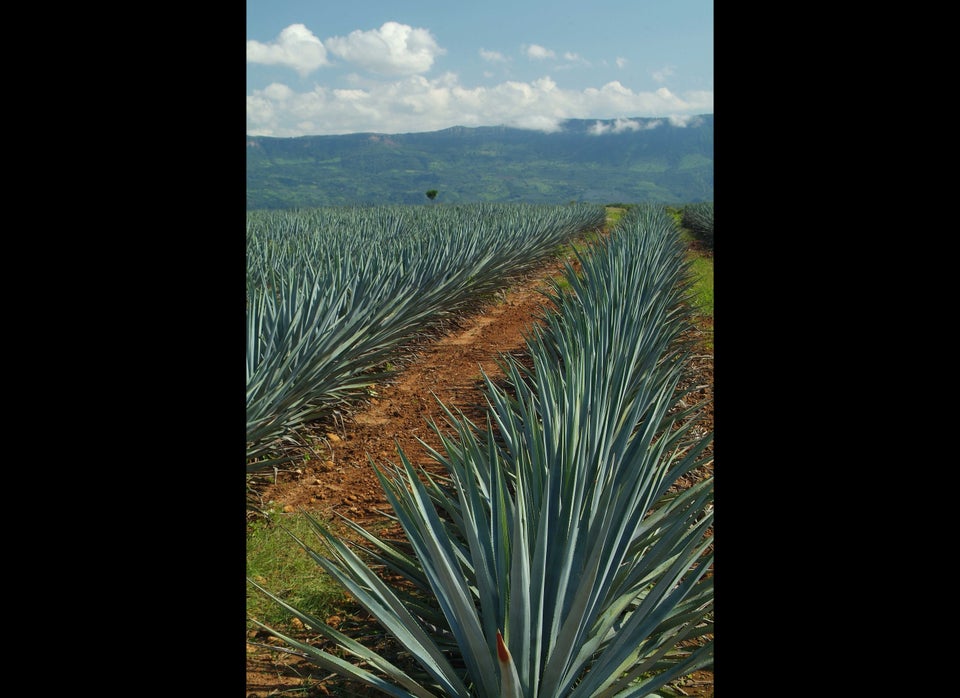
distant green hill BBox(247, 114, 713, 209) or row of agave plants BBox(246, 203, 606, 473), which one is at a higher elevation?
distant green hill BBox(247, 114, 713, 209)

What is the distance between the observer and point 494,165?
155 meters

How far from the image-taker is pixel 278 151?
486 ft

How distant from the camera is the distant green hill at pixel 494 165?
126 meters

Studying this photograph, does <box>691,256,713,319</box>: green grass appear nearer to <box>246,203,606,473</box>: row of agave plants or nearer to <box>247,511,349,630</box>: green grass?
<box>246,203,606,473</box>: row of agave plants

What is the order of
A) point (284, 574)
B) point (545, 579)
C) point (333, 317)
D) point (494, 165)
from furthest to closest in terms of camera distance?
point (494, 165), point (333, 317), point (284, 574), point (545, 579)

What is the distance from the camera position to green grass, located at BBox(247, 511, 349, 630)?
6.88 ft

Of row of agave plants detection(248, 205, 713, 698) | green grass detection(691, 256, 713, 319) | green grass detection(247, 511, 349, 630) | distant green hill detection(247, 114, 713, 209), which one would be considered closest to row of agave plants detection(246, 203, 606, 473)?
green grass detection(247, 511, 349, 630)

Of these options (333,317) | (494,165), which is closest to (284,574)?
(333,317)

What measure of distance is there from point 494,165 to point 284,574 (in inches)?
6255

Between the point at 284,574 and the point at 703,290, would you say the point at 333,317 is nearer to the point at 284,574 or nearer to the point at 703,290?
the point at 284,574

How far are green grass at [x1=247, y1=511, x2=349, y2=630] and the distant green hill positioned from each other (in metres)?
109

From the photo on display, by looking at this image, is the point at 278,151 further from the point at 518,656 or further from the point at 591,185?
the point at 518,656

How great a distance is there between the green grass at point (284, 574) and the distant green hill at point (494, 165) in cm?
10941
